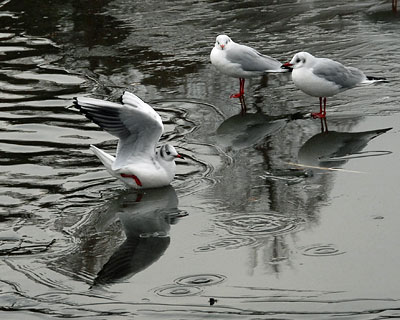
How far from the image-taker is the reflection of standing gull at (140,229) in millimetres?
7223

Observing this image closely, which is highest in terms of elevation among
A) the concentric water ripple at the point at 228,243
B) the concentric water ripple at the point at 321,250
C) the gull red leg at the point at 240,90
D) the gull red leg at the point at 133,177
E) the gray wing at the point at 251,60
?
the gray wing at the point at 251,60

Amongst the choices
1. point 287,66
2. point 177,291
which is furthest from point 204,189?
point 287,66

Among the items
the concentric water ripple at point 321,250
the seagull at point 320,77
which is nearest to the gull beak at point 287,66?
the seagull at point 320,77

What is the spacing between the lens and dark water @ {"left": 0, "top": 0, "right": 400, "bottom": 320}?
22.1ft

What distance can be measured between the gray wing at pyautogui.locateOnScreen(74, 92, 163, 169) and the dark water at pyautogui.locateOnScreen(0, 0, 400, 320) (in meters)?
0.38

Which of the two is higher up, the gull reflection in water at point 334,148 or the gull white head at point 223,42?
the gull white head at point 223,42

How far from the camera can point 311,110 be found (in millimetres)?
10836

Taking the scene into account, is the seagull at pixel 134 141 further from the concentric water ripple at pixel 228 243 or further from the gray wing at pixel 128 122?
the concentric water ripple at pixel 228 243

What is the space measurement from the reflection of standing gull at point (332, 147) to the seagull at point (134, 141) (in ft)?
4.40

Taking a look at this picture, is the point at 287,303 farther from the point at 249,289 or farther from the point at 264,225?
the point at 264,225

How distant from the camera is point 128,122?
876 cm

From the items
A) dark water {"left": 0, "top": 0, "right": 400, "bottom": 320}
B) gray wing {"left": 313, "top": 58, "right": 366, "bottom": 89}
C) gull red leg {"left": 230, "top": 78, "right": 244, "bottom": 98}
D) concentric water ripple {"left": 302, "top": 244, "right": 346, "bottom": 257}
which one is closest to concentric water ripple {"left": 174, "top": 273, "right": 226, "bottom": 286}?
dark water {"left": 0, "top": 0, "right": 400, "bottom": 320}

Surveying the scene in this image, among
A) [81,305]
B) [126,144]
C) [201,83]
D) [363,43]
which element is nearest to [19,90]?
[201,83]

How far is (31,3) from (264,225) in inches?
389
